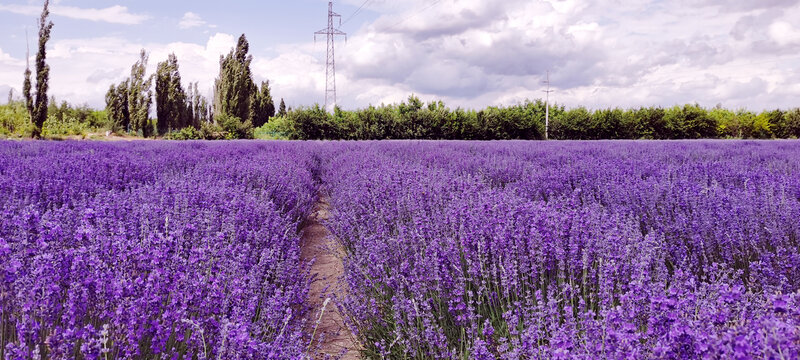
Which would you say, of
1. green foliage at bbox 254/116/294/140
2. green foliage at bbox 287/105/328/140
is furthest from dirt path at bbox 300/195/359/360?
green foliage at bbox 254/116/294/140

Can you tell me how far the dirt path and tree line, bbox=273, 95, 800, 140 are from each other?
14395 mm

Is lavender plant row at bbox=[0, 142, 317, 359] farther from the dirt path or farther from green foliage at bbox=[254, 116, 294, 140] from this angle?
green foliage at bbox=[254, 116, 294, 140]

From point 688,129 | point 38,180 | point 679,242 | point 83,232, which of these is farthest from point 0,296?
point 688,129

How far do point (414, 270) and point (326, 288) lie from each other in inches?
35.5

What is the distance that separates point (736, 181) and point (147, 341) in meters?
5.30

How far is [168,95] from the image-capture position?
24.9m

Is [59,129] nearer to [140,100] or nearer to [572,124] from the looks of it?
[140,100]

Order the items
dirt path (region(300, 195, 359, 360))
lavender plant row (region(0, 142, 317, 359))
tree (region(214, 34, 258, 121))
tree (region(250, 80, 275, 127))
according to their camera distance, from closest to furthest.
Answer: lavender plant row (region(0, 142, 317, 359)) → dirt path (region(300, 195, 359, 360)) → tree (region(214, 34, 258, 121)) → tree (region(250, 80, 275, 127))

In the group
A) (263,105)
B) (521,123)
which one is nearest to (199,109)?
(263,105)

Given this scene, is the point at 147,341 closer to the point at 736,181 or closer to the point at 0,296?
the point at 0,296

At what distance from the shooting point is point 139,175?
4746mm

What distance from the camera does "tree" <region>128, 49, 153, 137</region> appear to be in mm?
23266

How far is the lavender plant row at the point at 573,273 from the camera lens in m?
1.21

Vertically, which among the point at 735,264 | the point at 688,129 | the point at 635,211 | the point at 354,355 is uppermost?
the point at 688,129
